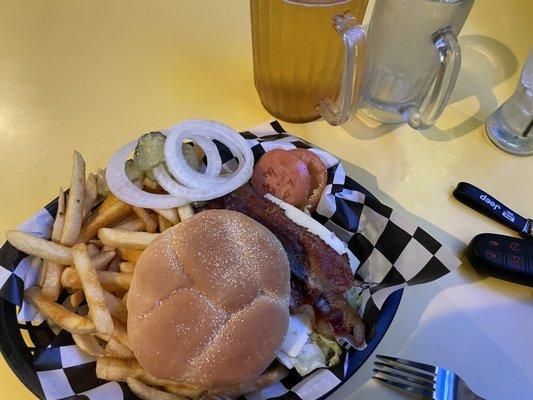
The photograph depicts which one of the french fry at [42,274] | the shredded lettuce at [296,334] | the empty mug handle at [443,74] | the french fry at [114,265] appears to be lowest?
the french fry at [42,274]

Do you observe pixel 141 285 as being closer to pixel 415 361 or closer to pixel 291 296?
pixel 291 296

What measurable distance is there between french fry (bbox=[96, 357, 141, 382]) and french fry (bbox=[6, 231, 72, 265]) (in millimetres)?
230

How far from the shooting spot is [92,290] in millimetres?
1036

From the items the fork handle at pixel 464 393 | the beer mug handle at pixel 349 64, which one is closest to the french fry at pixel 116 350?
the fork handle at pixel 464 393

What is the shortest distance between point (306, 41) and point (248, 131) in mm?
285

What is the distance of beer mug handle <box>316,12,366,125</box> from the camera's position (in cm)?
117

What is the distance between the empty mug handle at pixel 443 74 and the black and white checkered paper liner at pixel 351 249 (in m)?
0.28

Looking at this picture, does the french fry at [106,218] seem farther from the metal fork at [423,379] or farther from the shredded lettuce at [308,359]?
the metal fork at [423,379]

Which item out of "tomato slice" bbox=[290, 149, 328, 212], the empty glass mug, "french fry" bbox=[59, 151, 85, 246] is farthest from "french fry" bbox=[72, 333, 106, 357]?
the empty glass mug

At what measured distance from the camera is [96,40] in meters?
1.73

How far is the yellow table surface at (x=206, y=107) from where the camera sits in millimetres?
1377

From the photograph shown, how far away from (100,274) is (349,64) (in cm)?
75

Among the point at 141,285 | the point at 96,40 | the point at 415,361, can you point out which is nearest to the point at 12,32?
the point at 96,40

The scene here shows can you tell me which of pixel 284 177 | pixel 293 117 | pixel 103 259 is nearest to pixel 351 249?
pixel 284 177
